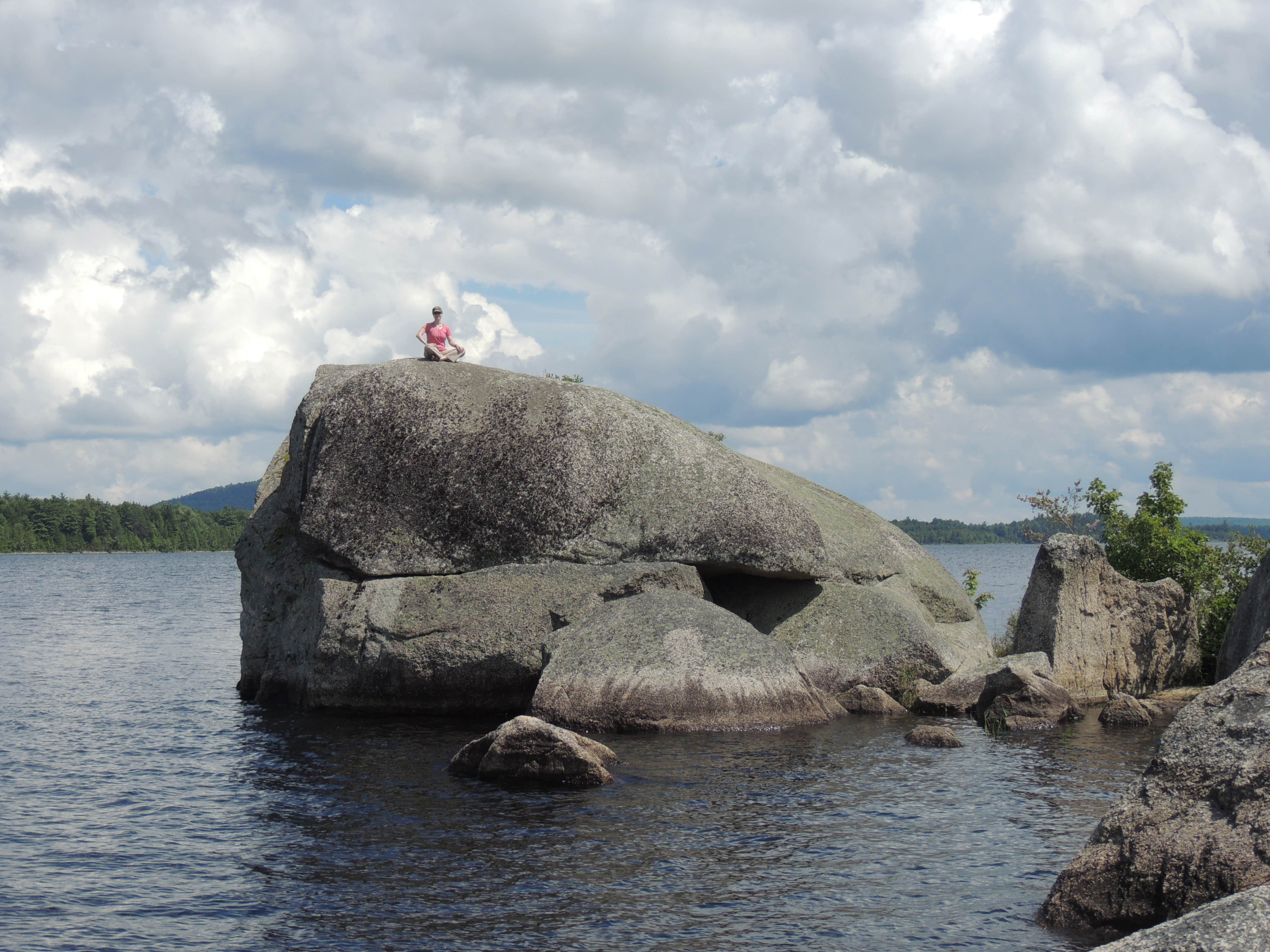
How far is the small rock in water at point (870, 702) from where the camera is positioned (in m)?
23.1

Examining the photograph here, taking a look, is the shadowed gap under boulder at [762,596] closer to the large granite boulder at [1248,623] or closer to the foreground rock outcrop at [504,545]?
the foreground rock outcrop at [504,545]

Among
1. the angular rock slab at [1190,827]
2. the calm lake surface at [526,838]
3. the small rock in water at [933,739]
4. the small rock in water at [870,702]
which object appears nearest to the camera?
the angular rock slab at [1190,827]

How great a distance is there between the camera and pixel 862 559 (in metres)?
27.9

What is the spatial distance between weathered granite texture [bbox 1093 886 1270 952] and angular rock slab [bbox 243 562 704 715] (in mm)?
16205

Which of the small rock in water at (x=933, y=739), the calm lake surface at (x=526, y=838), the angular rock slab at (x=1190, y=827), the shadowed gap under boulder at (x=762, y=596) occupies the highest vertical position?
the shadowed gap under boulder at (x=762, y=596)

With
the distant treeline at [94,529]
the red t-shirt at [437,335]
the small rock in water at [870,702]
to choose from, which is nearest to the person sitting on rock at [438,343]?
the red t-shirt at [437,335]

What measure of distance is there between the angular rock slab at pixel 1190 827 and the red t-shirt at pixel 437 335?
2030cm

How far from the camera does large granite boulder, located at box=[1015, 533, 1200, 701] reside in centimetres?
2436

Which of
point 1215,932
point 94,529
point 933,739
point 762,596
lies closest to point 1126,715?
point 933,739

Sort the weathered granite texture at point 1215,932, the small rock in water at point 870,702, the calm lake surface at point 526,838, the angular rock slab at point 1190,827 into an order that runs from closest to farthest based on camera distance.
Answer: the weathered granite texture at point 1215,932 < the angular rock slab at point 1190,827 < the calm lake surface at point 526,838 < the small rock in water at point 870,702

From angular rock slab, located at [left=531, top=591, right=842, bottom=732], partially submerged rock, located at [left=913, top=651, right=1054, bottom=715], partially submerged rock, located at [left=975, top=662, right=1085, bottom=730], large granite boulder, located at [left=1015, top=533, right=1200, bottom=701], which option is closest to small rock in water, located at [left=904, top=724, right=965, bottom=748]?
partially submerged rock, located at [left=975, top=662, right=1085, bottom=730]

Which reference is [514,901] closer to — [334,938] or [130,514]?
[334,938]

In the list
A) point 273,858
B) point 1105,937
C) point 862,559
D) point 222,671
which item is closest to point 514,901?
point 273,858

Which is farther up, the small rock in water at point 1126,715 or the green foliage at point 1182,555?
the green foliage at point 1182,555
